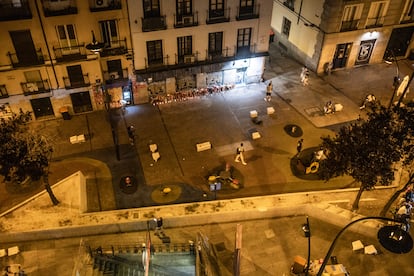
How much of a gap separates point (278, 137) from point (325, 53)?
13.4 metres

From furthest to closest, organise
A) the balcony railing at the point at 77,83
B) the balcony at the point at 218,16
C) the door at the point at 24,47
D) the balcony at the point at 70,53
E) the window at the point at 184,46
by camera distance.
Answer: the window at the point at 184,46
the balcony at the point at 218,16
the balcony railing at the point at 77,83
the balcony at the point at 70,53
the door at the point at 24,47

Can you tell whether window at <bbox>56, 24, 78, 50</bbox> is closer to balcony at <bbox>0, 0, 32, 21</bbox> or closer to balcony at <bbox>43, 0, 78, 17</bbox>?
balcony at <bbox>43, 0, 78, 17</bbox>

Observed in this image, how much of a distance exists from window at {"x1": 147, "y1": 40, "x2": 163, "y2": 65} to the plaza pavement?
185 inches

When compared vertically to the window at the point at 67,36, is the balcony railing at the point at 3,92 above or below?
below

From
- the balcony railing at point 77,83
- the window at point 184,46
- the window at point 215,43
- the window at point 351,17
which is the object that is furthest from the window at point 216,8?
the window at point 351,17

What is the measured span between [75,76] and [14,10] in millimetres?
7342

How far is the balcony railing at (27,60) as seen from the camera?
32125mm

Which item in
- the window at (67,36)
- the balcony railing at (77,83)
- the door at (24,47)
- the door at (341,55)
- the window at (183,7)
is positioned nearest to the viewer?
the door at (24,47)

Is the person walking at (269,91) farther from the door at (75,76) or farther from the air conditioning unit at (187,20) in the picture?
the door at (75,76)

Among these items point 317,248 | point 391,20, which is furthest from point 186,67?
point 391,20

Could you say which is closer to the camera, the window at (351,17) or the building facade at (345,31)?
the window at (351,17)

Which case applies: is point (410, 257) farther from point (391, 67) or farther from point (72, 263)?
point (391, 67)

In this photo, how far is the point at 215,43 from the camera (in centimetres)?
3781

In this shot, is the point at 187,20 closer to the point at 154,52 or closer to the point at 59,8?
the point at 154,52
